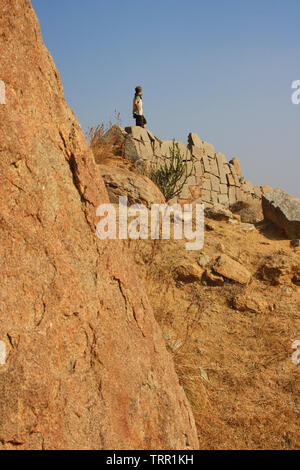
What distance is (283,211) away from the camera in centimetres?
757

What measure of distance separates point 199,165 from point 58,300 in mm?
11841

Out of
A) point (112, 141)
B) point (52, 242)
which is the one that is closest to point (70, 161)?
point (52, 242)

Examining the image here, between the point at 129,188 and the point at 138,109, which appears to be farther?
the point at 138,109

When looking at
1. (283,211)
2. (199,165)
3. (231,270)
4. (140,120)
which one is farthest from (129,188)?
(199,165)

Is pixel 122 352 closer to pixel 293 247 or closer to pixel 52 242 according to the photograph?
pixel 52 242

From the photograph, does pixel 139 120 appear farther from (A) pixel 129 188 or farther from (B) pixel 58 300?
(B) pixel 58 300

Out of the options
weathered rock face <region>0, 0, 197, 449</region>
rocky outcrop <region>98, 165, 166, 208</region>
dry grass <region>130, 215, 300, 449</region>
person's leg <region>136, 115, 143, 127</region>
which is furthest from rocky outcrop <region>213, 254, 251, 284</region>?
person's leg <region>136, 115, 143, 127</region>

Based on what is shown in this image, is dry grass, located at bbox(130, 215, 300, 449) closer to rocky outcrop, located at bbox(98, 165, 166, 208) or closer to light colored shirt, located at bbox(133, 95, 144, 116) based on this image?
rocky outcrop, located at bbox(98, 165, 166, 208)

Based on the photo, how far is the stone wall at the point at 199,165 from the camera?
10.6m

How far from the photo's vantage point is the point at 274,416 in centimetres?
313

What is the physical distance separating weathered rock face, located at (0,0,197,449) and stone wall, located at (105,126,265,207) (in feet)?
25.9

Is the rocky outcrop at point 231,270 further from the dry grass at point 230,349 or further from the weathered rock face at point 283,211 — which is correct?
the weathered rock face at point 283,211

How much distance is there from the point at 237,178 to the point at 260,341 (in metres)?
11.6

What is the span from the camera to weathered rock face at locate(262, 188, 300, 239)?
735 centimetres
